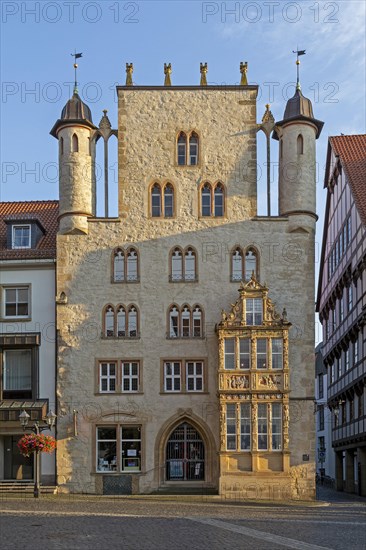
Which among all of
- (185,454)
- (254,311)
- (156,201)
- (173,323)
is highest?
(156,201)

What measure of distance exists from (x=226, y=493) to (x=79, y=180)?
14791 millimetres

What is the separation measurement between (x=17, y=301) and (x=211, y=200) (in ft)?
31.5

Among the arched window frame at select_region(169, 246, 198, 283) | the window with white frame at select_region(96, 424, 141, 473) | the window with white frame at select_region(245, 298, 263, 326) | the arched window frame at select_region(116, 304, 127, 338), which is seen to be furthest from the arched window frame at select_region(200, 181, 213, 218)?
the window with white frame at select_region(96, 424, 141, 473)

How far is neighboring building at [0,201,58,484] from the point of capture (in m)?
39.8

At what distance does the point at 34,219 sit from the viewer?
42062mm

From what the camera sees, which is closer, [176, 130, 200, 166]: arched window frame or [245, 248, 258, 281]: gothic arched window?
[245, 248, 258, 281]: gothic arched window

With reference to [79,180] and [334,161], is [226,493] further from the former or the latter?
[334,161]

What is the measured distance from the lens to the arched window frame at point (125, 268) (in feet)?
133

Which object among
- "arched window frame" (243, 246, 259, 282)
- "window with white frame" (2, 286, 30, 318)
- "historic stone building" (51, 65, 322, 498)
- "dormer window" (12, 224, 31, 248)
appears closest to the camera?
"historic stone building" (51, 65, 322, 498)

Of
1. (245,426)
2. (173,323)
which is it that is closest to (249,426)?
(245,426)

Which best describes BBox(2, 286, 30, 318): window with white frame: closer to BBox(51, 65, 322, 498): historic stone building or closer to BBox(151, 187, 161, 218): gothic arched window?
BBox(51, 65, 322, 498): historic stone building

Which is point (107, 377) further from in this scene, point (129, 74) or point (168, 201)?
point (129, 74)

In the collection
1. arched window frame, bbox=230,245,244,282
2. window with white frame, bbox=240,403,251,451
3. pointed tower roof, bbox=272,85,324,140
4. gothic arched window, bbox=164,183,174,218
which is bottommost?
window with white frame, bbox=240,403,251,451

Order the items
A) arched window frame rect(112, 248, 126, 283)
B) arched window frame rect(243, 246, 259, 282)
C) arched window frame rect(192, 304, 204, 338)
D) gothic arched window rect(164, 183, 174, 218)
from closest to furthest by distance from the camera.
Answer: arched window frame rect(192, 304, 204, 338), arched window frame rect(243, 246, 259, 282), arched window frame rect(112, 248, 126, 283), gothic arched window rect(164, 183, 174, 218)
